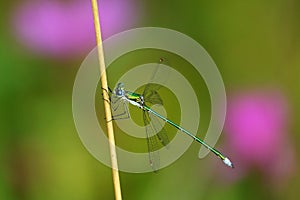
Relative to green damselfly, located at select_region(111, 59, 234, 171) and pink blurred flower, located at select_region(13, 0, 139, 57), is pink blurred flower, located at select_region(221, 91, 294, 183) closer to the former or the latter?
green damselfly, located at select_region(111, 59, 234, 171)

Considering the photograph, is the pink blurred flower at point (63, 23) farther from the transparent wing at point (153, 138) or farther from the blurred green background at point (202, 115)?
the transparent wing at point (153, 138)

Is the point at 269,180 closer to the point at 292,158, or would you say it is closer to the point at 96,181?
the point at 292,158

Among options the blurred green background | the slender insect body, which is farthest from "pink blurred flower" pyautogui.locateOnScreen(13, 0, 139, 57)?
the slender insect body

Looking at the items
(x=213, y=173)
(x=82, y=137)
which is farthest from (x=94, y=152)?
(x=213, y=173)

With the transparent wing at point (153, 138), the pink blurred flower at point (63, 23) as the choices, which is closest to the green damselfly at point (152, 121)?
the transparent wing at point (153, 138)

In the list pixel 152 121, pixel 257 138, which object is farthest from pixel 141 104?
pixel 257 138

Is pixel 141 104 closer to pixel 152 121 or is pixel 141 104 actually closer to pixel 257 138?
pixel 152 121
